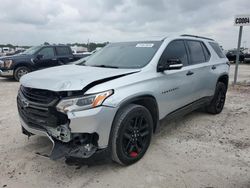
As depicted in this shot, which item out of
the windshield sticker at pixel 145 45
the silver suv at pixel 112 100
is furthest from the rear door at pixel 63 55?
the windshield sticker at pixel 145 45

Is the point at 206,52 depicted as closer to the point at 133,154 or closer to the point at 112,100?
the point at 133,154

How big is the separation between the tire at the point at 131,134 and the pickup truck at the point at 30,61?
354 inches

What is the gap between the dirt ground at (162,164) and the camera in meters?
2.95

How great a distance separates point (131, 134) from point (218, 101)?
131 inches

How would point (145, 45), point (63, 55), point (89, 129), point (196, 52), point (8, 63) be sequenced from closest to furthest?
point (89, 129) < point (145, 45) < point (196, 52) < point (8, 63) < point (63, 55)

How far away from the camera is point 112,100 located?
2834 millimetres

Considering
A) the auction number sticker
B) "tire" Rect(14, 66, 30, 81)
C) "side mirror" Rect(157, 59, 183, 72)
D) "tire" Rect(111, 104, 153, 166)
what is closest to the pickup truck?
"tire" Rect(14, 66, 30, 81)

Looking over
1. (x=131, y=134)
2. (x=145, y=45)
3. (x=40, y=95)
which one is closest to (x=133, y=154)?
(x=131, y=134)

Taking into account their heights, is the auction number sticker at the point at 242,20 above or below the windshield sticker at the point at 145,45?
above

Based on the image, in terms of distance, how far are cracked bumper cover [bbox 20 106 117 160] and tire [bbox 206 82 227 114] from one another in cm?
351

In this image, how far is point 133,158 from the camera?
329 centimetres

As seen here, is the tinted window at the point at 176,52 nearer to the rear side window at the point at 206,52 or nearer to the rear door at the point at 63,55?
the rear side window at the point at 206,52

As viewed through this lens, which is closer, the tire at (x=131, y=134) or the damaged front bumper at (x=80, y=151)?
Result: the damaged front bumper at (x=80, y=151)

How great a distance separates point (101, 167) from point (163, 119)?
1242mm
